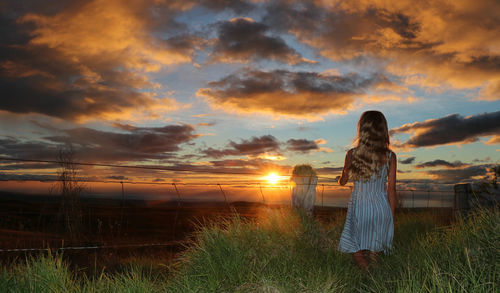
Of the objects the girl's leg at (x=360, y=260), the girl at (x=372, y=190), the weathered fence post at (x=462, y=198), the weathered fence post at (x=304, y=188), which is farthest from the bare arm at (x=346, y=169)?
the weathered fence post at (x=462, y=198)

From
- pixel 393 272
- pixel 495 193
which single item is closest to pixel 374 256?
pixel 393 272

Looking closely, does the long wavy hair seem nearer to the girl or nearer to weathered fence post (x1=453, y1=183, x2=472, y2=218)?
the girl

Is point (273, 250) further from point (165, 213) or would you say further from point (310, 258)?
point (165, 213)

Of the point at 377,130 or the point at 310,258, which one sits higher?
the point at 377,130

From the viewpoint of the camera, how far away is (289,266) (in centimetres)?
359

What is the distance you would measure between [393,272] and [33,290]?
296 cm

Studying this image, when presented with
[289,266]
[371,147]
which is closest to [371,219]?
[371,147]

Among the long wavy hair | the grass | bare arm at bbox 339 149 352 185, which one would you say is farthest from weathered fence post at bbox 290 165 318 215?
the long wavy hair

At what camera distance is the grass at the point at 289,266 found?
2.74 meters

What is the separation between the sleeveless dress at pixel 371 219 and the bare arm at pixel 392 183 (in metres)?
0.04

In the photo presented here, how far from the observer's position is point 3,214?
5852 mm

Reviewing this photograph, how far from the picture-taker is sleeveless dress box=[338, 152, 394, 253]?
3672 mm

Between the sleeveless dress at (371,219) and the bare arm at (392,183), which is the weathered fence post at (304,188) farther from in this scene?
the bare arm at (392,183)

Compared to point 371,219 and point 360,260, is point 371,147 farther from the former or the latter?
point 360,260
